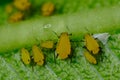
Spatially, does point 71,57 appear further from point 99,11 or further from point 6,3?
point 6,3

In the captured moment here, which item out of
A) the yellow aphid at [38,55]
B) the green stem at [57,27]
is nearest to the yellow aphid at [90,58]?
the green stem at [57,27]

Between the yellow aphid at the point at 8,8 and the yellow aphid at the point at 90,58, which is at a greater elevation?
the yellow aphid at the point at 8,8

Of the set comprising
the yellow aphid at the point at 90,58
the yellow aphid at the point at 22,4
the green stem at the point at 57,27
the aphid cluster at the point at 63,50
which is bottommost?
the yellow aphid at the point at 90,58

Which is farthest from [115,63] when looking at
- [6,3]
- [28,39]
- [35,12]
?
[6,3]

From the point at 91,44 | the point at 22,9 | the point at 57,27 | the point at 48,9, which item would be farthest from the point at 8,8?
the point at 91,44

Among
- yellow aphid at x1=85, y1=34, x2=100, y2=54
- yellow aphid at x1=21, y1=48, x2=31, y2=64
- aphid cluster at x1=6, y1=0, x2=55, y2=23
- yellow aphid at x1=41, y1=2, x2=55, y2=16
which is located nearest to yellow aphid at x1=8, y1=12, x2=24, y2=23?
aphid cluster at x1=6, y1=0, x2=55, y2=23

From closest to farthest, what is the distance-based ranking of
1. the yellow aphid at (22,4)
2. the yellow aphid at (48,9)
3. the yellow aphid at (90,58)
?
the yellow aphid at (90,58) < the yellow aphid at (48,9) < the yellow aphid at (22,4)

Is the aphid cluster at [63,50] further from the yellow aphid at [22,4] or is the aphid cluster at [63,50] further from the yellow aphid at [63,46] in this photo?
the yellow aphid at [22,4]

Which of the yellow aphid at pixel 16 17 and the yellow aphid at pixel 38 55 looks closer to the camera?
the yellow aphid at pixel 38 55
